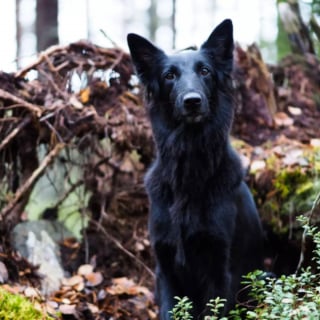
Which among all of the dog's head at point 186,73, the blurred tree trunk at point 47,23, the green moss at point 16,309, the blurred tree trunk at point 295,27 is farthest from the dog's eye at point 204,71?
the blurred tree trunk at point 47,23

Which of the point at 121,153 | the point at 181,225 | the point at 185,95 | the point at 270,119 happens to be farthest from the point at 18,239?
the point at 270,119

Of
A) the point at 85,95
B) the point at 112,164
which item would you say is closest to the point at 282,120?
the point at 112,164

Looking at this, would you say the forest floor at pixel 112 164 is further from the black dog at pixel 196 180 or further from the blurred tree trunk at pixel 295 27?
the blurred tree trunk at pixel 295 27

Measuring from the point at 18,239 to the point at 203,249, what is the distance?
2.03 m

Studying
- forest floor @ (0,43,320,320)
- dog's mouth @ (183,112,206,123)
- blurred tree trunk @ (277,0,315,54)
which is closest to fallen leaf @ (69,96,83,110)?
forest floor @ (0,43,320,320)

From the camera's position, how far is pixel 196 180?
14.0ft

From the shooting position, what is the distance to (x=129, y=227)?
5.97 m

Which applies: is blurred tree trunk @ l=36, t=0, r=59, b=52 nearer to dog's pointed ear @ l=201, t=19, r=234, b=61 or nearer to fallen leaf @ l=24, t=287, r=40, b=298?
dog's pointed ear @ l=201, t=19, r=234, b=61

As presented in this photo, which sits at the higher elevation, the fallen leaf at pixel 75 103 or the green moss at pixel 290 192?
the fallen leaf at pixel 75 103

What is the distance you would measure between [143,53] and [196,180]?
1.09m

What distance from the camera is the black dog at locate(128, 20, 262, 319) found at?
159 inches

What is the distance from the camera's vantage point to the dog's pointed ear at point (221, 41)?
434 centimetres

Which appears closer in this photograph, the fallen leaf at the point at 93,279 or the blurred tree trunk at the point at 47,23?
the fallen leaf at the point at 93,279

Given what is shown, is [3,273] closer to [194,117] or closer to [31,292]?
[31,292]
